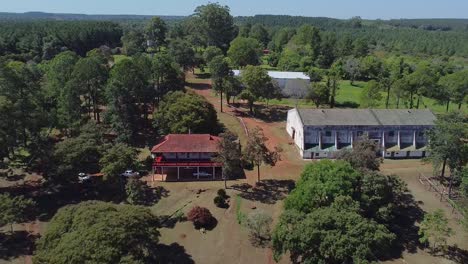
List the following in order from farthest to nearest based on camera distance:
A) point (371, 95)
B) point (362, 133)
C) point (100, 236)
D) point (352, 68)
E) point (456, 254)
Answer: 1. point (352, 68)
2. point (371, 95)
3. point (362, 133)
4. point (456, 254)
5. point (100, 236)

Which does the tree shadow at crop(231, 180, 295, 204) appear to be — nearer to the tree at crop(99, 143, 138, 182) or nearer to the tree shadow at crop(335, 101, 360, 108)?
the tree at crop(99, 143, 138, 182)

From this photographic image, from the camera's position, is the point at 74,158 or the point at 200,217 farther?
the point at 74,158

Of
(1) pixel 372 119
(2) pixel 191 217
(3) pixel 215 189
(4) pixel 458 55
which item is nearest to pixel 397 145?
(1) pixel 372 119

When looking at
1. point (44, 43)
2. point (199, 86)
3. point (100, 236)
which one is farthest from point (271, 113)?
point (44, 43)

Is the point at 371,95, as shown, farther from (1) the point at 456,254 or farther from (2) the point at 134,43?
(2) the point at 134,43

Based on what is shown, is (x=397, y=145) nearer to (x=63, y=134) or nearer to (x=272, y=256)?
(x=272, y=256)

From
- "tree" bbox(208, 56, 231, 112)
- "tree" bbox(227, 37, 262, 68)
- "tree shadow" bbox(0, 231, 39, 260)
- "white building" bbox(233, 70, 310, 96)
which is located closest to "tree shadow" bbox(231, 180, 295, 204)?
"tree shadow" bbox(0, 231, 39, 260)

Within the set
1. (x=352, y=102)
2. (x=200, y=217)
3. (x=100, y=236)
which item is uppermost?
(x=352, y=102)
